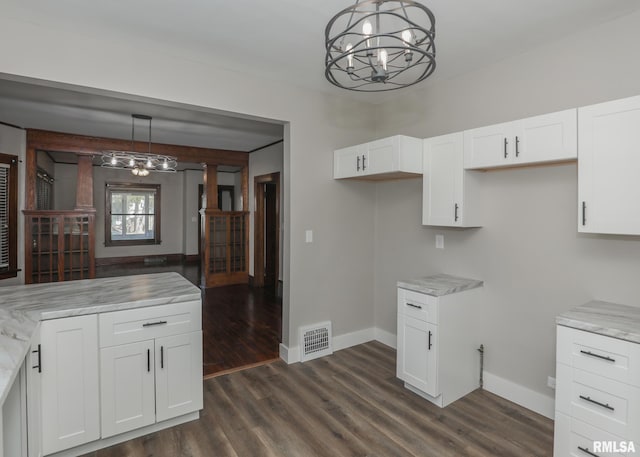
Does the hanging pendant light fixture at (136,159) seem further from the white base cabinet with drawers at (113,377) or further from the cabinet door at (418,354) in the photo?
the cabinet door at (418,354)

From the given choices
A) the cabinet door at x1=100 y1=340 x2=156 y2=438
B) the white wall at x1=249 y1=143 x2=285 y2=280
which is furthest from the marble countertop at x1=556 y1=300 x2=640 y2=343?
the white wall at x1=249 y1=143 x2=285 y2=280

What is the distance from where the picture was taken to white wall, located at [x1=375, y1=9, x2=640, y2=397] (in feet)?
7.53

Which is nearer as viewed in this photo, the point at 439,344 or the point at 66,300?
the point at 66,300

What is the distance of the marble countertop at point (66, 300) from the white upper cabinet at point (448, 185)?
2.00 meters

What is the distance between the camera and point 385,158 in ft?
10.2

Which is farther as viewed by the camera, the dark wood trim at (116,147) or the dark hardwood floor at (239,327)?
the dark wood trim at (116,147)

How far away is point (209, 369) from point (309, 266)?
4.38ft

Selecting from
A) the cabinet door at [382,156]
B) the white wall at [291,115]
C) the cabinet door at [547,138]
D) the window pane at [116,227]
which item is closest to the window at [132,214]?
the window pane at [116,227]

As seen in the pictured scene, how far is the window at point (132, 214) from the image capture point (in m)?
9.24

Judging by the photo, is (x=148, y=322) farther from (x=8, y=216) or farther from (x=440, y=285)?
(x=8, y=216)

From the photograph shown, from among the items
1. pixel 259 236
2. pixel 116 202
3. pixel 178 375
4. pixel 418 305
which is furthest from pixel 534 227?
pixel 116 202

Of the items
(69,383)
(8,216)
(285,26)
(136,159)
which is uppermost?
(285,26)

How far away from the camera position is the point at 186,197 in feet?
32.0

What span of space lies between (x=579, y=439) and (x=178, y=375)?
238 centimetres
